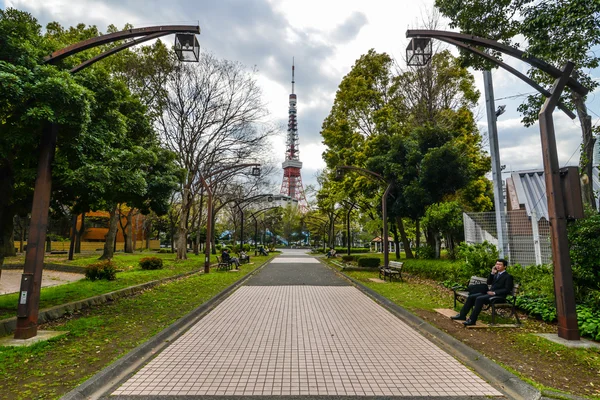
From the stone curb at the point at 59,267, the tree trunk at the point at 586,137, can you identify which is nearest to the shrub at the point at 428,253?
the tree trunk at the point at 586,137

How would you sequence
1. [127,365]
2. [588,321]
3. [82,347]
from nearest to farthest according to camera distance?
[127,365], [82,347], [588,321]

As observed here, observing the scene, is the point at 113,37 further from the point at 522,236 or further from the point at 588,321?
the point at 522,236

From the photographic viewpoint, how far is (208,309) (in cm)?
897

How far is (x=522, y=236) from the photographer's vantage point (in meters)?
11.0

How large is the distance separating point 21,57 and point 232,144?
15829 millimetres

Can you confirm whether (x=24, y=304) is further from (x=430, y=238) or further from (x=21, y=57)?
(x=430, y=238)

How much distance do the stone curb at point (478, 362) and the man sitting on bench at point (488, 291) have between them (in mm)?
794

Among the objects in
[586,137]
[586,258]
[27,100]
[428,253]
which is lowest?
[428,253]

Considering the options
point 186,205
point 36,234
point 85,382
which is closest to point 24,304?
point 36,234

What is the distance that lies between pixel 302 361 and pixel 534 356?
3.22m

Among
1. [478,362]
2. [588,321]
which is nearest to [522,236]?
[588,321]

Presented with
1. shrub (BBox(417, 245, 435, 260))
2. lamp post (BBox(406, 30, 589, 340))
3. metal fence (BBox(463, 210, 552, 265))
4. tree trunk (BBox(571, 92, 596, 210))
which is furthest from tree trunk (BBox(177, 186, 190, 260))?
tree trunk (BBox(571, 92, 596, 210))

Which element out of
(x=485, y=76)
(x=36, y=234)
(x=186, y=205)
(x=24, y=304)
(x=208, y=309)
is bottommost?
(x=208, y=309)

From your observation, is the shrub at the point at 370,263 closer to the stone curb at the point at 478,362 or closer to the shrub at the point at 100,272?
the stone curb at the point at 478,362
